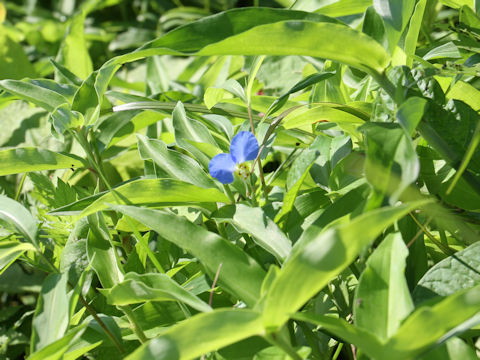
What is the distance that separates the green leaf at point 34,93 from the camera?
0.97 meters

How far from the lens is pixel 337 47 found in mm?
673

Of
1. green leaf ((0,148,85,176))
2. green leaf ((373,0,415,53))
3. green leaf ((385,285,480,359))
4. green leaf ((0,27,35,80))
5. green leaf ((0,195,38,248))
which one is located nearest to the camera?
green leaf ((385,285,480,359))

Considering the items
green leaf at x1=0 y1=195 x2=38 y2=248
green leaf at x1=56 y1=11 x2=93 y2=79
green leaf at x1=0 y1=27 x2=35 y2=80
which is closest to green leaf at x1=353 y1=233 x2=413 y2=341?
green leaf at x1=0 y1=195 x2=38 y2=248

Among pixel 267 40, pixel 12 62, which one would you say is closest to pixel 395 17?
pixel 267 40

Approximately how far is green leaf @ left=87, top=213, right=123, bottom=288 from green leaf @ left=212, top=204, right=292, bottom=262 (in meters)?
0.16

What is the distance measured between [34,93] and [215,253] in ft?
1.68

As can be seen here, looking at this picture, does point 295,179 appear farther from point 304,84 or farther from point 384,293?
point 384,293

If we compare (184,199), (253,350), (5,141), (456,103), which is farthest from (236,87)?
(5,141)

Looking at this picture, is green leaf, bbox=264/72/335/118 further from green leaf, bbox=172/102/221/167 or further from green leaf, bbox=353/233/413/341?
green leaf, bbox=353/233/413/341

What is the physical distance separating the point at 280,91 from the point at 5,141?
2.89ft

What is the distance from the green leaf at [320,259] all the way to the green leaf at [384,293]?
0.28 feet

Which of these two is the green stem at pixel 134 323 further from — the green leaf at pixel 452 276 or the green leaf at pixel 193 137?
the green leaf at pixel 452 276

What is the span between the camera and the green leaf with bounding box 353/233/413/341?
0.59 metres

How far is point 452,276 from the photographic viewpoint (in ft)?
2.25
